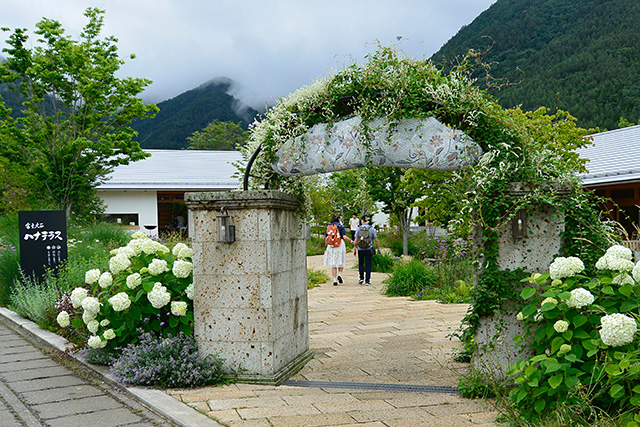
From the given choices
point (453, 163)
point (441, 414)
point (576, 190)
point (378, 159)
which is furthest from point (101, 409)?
point (576, 190)

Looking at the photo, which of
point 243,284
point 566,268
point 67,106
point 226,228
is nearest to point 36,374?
point 243,284

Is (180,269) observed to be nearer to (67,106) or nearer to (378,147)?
(378,147)

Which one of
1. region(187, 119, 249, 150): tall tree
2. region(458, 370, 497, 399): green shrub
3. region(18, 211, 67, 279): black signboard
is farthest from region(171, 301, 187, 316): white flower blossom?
region(187, 119, 249, 150): tall tree

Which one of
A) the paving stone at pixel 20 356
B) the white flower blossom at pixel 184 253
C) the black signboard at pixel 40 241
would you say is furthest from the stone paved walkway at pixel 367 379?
the black signboard at pixel 40 241

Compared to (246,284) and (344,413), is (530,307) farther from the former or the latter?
(246,284)

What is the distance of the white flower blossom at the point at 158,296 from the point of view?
5.27 meters

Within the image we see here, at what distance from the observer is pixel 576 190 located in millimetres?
4582

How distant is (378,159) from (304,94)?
0.99m

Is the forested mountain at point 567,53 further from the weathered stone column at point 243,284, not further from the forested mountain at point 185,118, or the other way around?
the forested mountain at point 185,118

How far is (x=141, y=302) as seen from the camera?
18.1 feet

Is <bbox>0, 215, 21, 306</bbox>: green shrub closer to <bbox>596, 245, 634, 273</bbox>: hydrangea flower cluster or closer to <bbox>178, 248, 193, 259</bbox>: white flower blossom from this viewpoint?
<bbox>178, 248, 193, 259</bbox>: white flower blossom

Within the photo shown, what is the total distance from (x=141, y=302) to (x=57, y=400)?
1167mm

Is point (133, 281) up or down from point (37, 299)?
up

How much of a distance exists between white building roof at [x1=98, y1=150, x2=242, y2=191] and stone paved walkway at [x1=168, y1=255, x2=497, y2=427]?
17.6 meters
